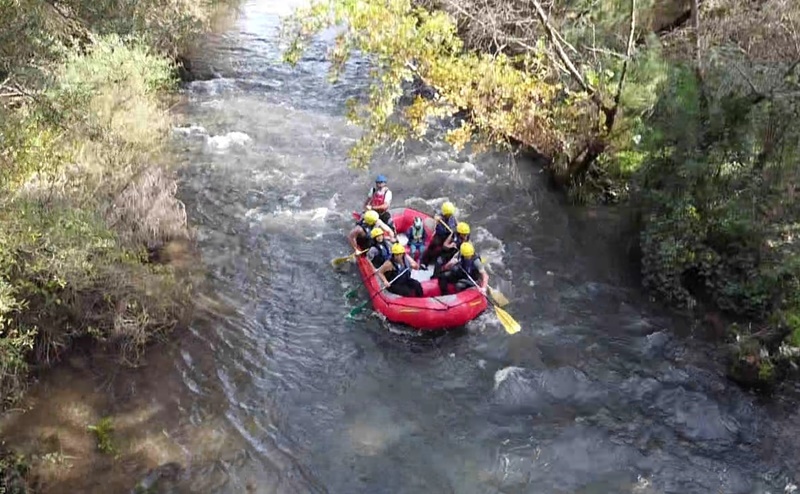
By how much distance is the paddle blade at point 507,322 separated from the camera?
341 inches

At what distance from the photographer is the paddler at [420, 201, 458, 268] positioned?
9.82 m

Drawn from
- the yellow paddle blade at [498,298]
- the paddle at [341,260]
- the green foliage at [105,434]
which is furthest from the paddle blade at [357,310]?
the green foliage at [105,434]

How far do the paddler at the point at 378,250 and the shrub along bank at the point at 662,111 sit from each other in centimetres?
124

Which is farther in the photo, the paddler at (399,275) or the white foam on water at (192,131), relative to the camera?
the white foam on water at (192,131)

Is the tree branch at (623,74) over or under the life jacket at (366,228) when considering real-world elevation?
over

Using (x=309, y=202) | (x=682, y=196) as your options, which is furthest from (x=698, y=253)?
(x=309, y=202)

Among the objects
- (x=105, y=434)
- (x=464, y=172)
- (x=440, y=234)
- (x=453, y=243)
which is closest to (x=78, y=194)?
(x=105, y=434)

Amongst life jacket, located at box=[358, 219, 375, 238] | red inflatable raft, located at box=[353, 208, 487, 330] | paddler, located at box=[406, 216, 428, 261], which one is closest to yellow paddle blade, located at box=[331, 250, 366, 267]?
life jacket, located at box=[358, 219, 375, 238]

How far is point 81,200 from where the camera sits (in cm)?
801

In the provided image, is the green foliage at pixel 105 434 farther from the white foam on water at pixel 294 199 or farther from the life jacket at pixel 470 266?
the white foam on water at pixel 294 199

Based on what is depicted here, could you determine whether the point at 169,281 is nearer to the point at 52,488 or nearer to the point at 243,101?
the point at 52,488

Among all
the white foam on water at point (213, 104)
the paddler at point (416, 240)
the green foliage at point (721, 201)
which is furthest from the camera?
the white foam on water at point (213, 104)

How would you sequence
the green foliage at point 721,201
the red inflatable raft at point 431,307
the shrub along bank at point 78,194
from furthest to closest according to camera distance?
the red inflatable raft at point 431,307 < the green foliage at point 721,201 < the shrub along bank at point 78,194

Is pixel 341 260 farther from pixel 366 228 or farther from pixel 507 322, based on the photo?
pixel 507 322
